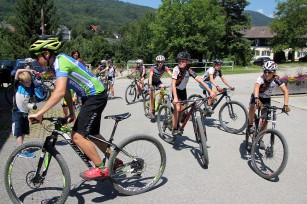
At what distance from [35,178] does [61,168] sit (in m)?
0.46

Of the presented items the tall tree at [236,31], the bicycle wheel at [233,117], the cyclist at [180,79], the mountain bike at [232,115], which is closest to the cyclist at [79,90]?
the cyclist at [180,79]

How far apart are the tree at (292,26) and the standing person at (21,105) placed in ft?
207

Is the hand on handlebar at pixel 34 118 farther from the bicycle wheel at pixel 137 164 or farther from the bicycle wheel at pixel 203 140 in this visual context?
the bicycle wheel at pixel 203 140

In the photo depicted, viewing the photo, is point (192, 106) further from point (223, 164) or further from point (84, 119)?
point (84, 119)

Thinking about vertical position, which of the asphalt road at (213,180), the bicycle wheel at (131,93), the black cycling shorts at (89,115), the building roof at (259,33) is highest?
the building roof at (259,33)

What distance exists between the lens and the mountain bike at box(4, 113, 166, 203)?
373 cm

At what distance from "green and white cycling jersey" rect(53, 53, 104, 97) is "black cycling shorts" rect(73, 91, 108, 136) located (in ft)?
0.29

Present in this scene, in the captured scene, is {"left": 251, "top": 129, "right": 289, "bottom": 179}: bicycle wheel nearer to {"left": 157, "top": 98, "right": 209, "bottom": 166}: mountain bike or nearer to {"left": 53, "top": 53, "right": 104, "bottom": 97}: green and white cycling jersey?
{"left": 157, "top": 98, "right": 209, "bottom": 166}: mountain bike

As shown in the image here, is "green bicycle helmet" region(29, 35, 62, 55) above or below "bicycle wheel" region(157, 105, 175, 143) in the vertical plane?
above

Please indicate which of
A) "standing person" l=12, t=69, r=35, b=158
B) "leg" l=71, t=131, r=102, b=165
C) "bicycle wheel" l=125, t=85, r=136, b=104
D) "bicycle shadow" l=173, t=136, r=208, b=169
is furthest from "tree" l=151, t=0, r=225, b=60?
"leg" l=71, t=131, r=102, b=165

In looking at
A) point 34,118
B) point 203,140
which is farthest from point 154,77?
point 34,118

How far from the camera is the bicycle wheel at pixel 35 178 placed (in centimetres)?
370

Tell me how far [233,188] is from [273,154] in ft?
3.36

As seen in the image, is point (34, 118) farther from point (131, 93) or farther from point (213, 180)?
point (131, 93)
